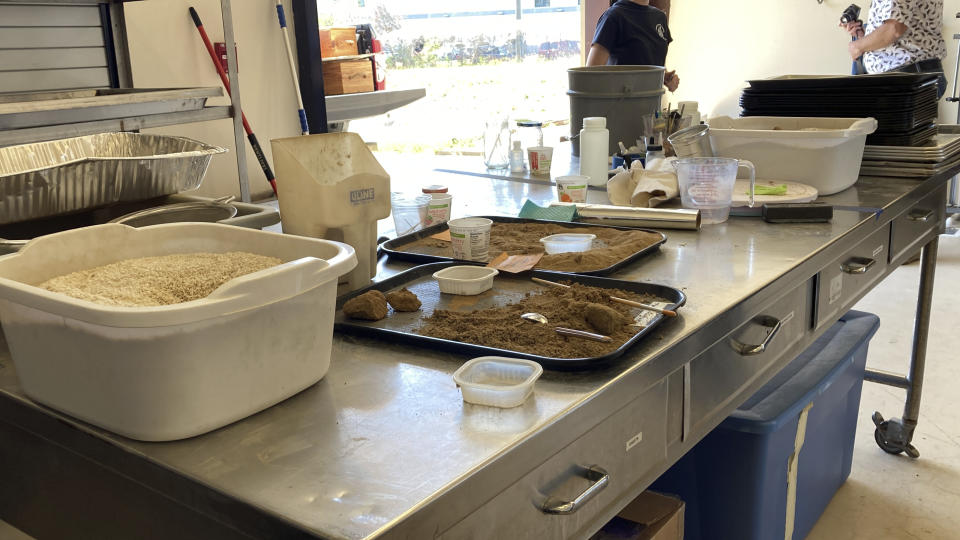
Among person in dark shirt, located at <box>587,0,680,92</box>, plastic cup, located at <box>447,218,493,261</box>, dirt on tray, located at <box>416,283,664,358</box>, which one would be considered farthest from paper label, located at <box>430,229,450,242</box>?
person in dark shirt, located at <box>587,0,680,92</box>

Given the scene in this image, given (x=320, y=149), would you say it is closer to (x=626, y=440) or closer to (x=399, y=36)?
(x=626, y=440)

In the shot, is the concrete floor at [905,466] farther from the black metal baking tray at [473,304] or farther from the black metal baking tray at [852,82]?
the black metal baking tray at [473,304]

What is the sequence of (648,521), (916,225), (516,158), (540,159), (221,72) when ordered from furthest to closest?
(221,72) < (516,158) < (540,159) < (916,225) < (648,521)

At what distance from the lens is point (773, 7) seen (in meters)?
6.32

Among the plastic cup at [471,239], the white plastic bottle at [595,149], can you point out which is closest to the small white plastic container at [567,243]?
the plastic cup at [471,239]

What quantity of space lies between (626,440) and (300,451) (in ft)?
1.34

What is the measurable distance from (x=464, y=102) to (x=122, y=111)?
615 centimetres

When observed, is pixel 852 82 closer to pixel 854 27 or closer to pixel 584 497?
pixel 584 497

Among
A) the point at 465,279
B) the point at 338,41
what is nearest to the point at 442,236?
the point at 465,279

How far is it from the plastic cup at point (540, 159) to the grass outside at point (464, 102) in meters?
4.89

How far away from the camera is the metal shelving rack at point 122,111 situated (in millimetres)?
1672

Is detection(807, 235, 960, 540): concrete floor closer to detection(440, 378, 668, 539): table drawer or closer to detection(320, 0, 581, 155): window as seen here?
detection(440, 378, 668, 539): table drawer

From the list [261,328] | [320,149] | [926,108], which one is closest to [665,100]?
[926,108]

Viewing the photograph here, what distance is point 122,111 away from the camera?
1778mm
